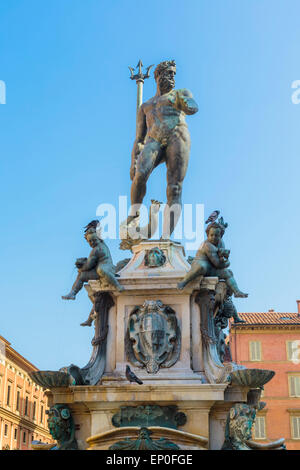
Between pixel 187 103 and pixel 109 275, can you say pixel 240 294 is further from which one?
pixel 187 103

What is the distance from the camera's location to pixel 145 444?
790 cm

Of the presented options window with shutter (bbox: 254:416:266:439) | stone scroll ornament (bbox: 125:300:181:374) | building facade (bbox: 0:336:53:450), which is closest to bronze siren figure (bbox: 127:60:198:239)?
stone scroll ornament (bbox: 125:300:181:374)

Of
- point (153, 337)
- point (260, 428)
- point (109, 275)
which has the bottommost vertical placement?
point (153, 337)

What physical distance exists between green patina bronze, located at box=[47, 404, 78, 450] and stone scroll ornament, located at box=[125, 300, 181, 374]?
1148 millimetres

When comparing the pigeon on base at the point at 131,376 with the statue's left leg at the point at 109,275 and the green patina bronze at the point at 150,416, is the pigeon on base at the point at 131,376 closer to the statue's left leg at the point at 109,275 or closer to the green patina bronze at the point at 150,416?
the green patina bronze at the point at 150,416

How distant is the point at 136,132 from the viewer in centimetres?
1138

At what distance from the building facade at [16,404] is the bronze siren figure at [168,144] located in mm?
35619

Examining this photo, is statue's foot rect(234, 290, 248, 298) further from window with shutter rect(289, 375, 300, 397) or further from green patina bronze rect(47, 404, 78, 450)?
window with shutter rect(289, 375, 300, 397)

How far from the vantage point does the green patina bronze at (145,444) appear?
7.91 meters

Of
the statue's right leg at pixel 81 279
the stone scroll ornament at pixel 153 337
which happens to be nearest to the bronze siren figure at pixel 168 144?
the statue's right leg at pixel 81 279

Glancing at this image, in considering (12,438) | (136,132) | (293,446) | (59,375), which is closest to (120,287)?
(59,375)

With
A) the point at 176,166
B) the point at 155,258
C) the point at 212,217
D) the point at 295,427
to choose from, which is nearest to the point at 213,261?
the point at 212,217

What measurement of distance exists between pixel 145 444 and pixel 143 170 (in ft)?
15.0

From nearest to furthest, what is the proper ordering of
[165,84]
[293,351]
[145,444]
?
[145,444] → [165,84] → [293,351]
